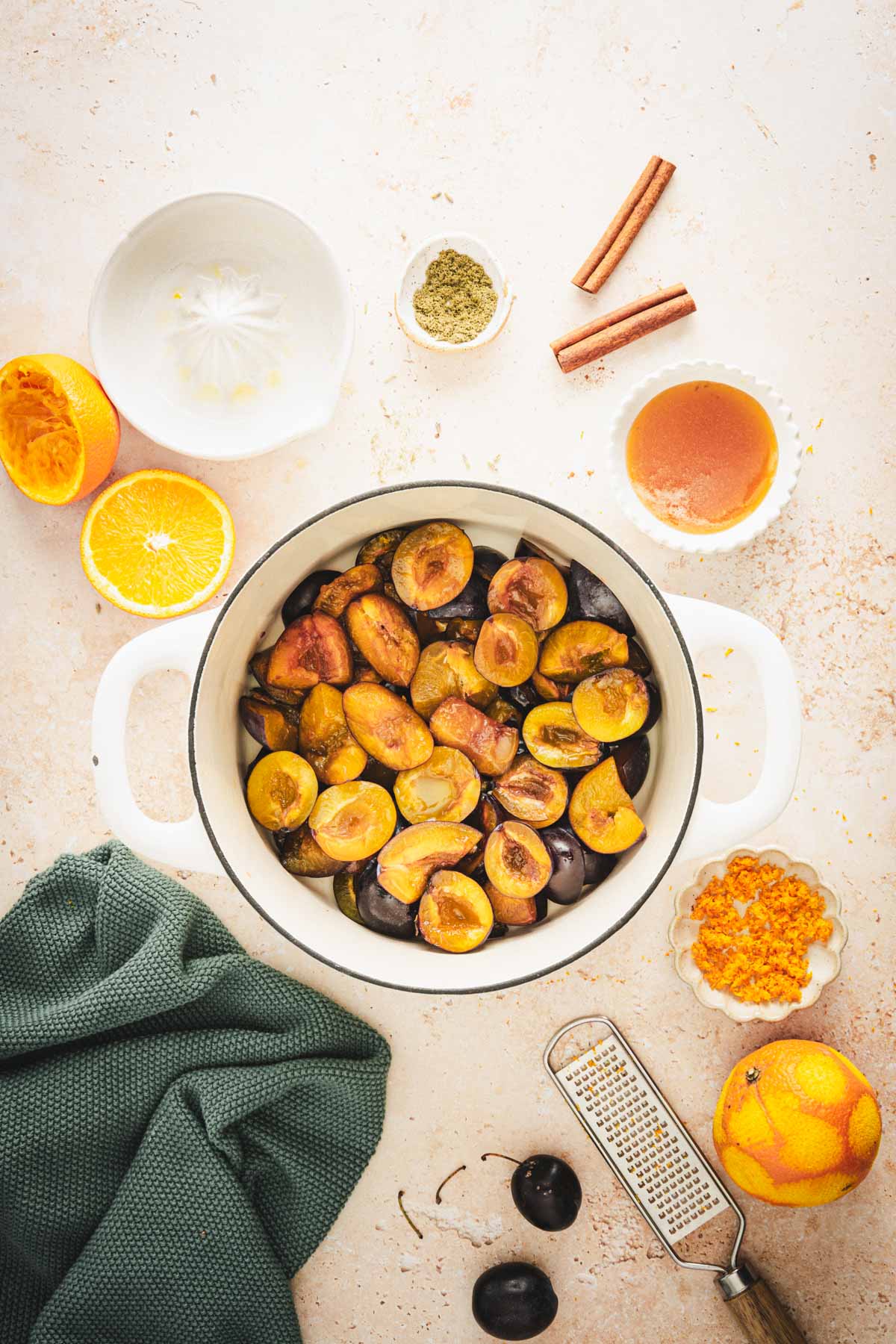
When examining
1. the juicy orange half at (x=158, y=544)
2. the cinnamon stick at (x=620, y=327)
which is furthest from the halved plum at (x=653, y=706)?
the juicy orange half at (x=158, y=544)

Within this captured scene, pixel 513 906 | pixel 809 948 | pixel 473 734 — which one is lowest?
pixel 809 948

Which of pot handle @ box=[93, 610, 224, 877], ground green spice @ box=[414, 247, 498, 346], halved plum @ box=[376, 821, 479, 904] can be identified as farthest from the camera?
ground green spice @ box=[414, 247, 498, 346]

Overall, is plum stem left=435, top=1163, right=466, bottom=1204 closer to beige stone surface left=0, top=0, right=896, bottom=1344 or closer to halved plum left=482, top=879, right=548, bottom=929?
beige stone surface left=0, top=0, right=896, bottom=1344

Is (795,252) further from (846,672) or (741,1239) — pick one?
(741,1239)

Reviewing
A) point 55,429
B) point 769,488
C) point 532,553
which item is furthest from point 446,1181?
point 55,429

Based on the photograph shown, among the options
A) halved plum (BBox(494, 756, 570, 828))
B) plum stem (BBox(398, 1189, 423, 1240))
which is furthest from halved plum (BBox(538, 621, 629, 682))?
plum stem (BBox(398, 1189, 423, 1240))

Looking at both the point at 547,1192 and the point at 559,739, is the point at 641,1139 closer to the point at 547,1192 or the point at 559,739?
the point at 547,1192
